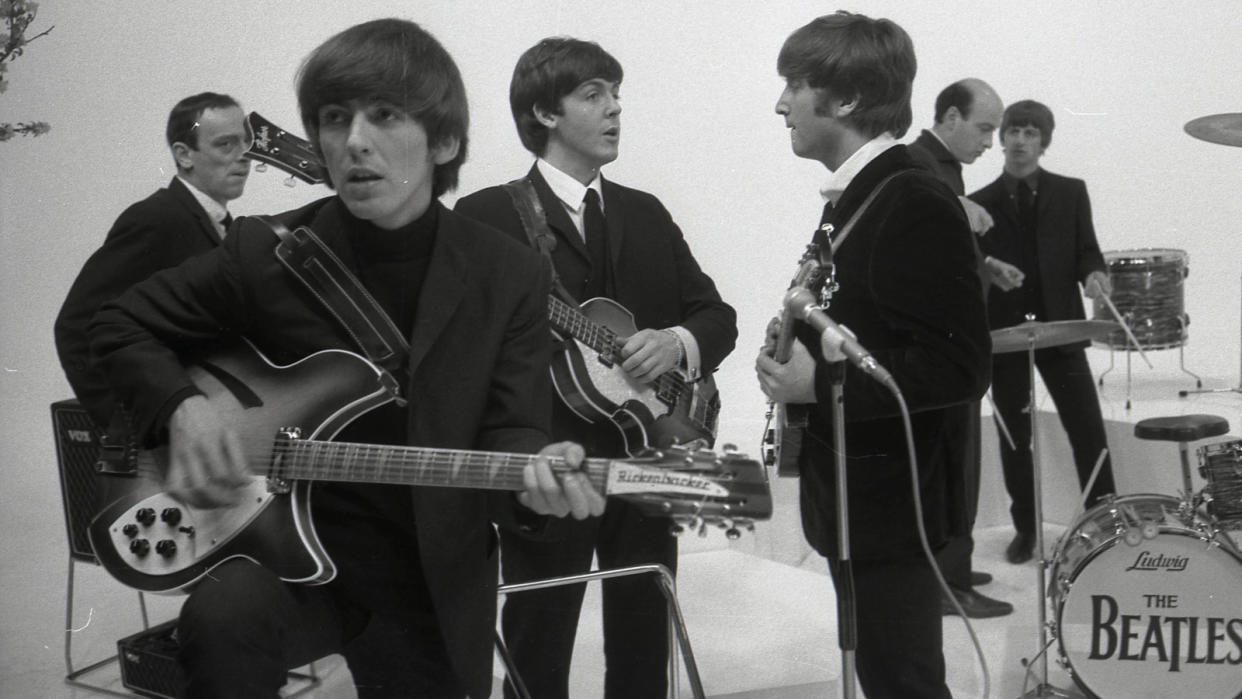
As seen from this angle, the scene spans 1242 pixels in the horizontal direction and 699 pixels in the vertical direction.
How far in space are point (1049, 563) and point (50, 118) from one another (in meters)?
2.40

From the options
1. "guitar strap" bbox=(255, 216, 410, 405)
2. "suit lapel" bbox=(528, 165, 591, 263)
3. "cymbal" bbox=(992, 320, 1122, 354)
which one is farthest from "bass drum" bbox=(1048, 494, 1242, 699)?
"guitar strap" bbox=(255, 216, 410, 405)

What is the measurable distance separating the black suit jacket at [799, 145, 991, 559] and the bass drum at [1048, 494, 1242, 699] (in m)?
0.61

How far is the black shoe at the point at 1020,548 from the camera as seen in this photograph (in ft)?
8.86

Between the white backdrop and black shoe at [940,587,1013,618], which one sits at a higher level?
the white backdrop

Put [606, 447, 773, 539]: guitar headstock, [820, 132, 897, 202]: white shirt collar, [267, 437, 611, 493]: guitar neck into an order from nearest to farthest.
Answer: [606, 447, 773, 539]: guitar headstock, [267, 437, 611, 493]: guitar neck, [820, 132, 897, 202]: white shirt collar

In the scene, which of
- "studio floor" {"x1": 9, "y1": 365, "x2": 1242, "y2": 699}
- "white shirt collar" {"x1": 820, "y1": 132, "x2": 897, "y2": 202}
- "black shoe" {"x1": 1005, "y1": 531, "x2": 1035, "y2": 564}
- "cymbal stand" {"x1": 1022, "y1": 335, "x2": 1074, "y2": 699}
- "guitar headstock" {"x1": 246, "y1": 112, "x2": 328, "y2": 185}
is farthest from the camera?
"black shoe" {"x1": 1005, "y1": 531, "x2": 1035, "y2": 564}

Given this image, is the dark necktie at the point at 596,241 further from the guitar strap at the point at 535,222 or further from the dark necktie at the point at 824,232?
the dark necktie at the point at 824,232

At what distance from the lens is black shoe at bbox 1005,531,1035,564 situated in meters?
2.70

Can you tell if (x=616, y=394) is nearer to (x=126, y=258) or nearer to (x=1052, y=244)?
(x=126, y=258)

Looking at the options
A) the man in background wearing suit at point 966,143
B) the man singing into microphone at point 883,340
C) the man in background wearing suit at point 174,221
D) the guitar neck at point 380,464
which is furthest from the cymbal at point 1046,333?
the man in background wearing suit at point 174,221

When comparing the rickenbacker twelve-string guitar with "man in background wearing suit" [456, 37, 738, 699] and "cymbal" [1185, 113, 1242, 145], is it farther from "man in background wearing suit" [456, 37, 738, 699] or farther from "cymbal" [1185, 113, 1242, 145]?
"cymbal" [1185, 113, 1242, 145]

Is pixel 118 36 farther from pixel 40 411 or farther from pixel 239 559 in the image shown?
pixel 239 559

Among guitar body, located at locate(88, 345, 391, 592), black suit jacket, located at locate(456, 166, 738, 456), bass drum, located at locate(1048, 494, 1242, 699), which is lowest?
bass drum, located at locate(1048, 494, 1242, 699)

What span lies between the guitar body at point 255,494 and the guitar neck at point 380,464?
0.03 meters
